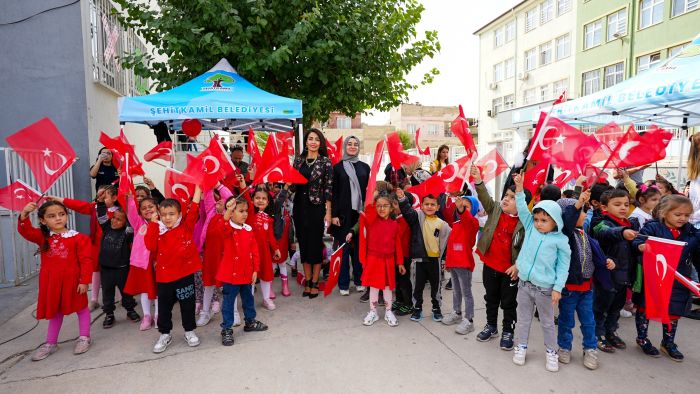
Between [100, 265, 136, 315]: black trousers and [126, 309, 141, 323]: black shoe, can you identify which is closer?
[100, 265, 136, 315]: black trousers

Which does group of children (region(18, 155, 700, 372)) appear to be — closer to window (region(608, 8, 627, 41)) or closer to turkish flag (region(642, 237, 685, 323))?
turkish flag (region(642, 237, 685, 323))

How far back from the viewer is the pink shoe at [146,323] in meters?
4.09

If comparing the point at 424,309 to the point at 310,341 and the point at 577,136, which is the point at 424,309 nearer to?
the point at 310,341

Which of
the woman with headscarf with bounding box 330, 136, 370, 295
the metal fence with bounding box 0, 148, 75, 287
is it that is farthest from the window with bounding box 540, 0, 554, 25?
the metal fence with bounding box 0, 148, 75, 287

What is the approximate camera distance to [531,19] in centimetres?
2947

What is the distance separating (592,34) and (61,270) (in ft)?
93.1

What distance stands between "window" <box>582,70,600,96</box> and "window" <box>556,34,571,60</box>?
226 centimetres

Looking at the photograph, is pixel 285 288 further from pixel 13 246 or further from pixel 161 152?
pixel 13 246

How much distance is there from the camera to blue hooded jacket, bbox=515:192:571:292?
10.5 feet

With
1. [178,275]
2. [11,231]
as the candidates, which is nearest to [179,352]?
[178,275]

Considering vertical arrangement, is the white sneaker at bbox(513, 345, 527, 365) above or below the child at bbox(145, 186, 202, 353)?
below

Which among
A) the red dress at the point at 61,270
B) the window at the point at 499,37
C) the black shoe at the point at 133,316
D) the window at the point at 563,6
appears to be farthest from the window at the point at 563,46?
the red dress at the point at 61,270

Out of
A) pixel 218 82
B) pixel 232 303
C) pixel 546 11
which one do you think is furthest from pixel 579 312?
pixel 546 11

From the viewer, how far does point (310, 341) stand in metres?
3.83
